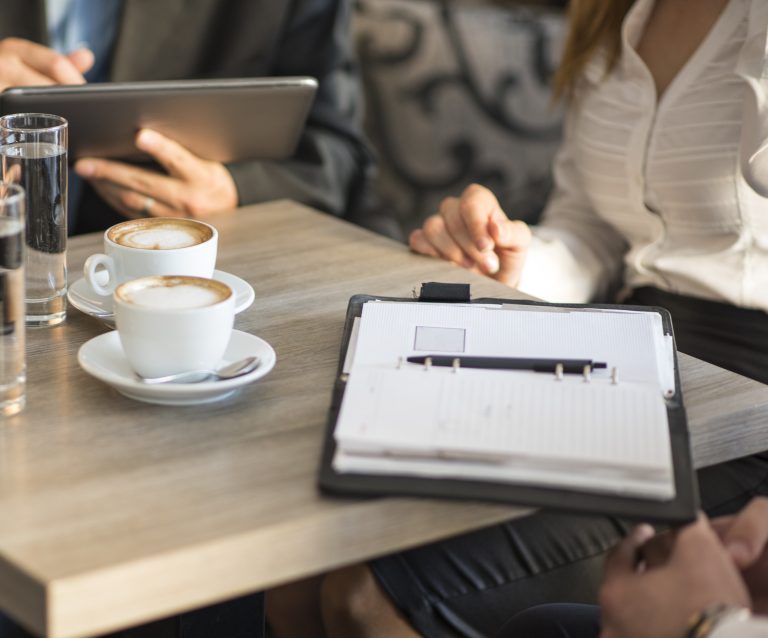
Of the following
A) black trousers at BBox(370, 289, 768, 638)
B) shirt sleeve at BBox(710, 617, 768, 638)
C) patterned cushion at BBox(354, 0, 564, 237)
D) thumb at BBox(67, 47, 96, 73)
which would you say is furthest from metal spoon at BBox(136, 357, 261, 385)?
patterned cushion at BBox(354, 0, 564, 237)

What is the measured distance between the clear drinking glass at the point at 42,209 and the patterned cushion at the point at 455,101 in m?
1.23

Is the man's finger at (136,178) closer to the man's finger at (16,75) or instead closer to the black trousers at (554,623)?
the man's finger at (16,75)

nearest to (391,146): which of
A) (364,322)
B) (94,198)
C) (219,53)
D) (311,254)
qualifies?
(219,53)

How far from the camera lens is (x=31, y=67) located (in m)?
1.24

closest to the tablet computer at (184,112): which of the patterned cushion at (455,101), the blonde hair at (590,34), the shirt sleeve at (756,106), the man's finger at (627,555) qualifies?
the blonde hair at (590,34)

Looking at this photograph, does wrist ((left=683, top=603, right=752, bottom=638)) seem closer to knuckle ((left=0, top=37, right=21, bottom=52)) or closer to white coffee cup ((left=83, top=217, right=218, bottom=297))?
white coffee cup ((left=83, top=217, right=218, bottom=297))

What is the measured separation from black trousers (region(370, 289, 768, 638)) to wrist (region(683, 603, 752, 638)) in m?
0.31

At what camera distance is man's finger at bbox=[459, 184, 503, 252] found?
1.05 meters

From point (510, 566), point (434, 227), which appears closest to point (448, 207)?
point (434, 227)

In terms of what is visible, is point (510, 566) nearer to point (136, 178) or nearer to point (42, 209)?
point (42, 209)

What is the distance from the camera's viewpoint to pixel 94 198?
1.71 m

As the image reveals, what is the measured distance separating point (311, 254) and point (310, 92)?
9.1 inches

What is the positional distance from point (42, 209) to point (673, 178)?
71cm

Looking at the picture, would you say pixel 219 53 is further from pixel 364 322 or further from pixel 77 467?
pixel 77 467
